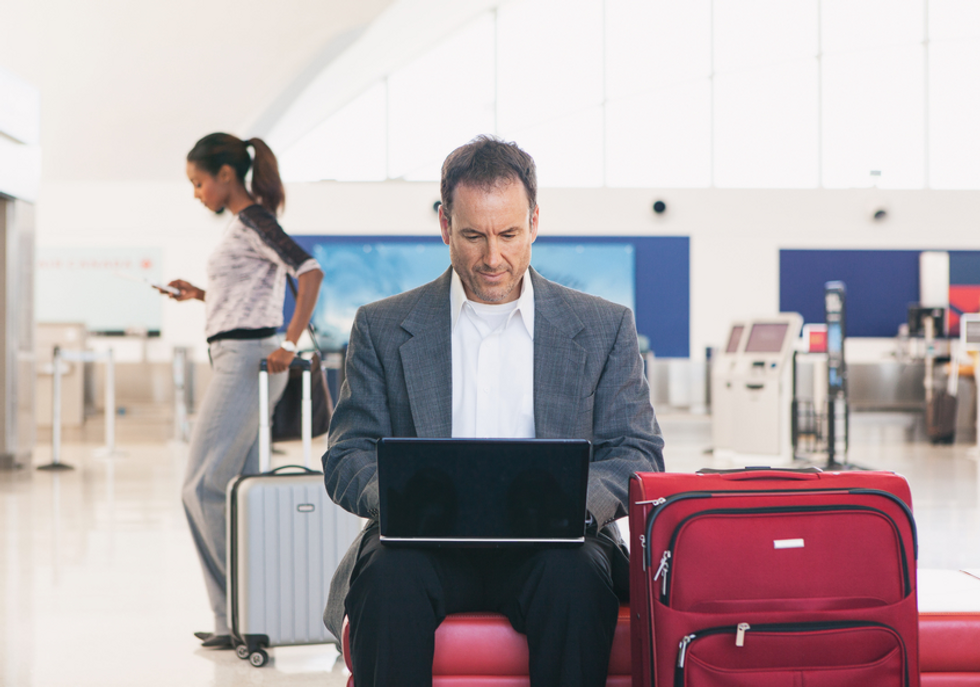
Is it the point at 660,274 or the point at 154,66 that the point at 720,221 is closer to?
the point at 660,274

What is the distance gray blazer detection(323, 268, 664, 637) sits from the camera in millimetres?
1520

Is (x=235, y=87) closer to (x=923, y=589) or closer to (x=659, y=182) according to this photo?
(x=659, y=182)

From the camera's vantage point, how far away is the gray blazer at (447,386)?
1.52m

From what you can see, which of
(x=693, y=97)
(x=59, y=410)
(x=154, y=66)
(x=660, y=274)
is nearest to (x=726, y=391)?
(x=660, y=274)

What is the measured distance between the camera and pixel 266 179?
2.61m

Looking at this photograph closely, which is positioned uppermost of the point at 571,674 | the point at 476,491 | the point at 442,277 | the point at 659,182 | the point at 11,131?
the point at 659,182

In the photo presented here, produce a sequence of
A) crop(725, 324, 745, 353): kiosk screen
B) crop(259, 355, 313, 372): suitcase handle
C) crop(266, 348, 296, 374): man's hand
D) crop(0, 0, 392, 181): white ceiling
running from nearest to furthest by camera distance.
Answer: crop(266, 348, 296, 374): man's hand → crop(259, 355, 313, 372): suitcase handle → crop(725, 324, 745, 353): kiosk screen → crop(0, 0, 392, 181): white ceiling

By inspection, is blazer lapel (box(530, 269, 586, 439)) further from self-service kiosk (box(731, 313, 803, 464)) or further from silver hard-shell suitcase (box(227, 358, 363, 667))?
self-service kiosk (box(731, 313, 803, 464))

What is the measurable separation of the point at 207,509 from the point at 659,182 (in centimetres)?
1002

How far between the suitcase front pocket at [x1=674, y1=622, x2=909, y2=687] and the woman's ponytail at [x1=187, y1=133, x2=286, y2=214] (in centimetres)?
185

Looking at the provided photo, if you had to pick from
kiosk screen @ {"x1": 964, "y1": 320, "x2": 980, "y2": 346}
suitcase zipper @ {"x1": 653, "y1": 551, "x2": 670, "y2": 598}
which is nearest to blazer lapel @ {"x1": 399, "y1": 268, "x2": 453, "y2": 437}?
suitcase zipper @ {"x1": 653, "y1": 551, "x2": 670, "y2": 598}

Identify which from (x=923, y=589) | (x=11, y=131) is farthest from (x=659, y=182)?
(x=923, y=589)

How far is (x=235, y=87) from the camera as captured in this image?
10180 millimetres

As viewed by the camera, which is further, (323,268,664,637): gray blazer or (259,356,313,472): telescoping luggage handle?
(259,356,313,472): telescoping luggage handle
